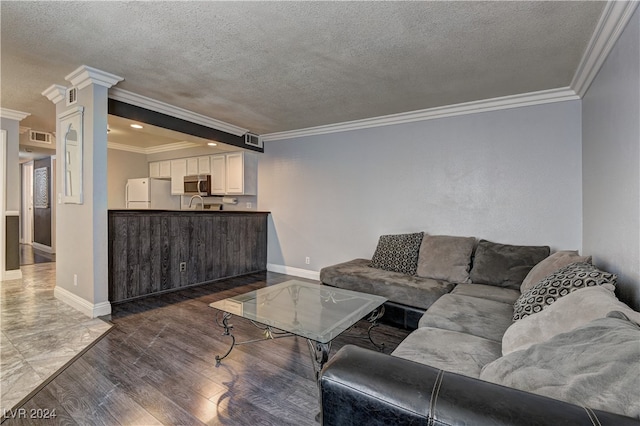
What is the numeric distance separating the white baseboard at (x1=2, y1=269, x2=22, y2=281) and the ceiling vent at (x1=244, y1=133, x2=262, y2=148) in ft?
12.6

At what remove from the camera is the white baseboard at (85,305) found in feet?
9.92

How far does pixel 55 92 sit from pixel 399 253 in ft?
14.0

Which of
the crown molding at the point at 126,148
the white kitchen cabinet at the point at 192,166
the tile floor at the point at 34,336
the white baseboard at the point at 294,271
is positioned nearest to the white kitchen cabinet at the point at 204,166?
the white kitchen cabinet at the point at 192,166

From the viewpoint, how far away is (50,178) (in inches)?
264

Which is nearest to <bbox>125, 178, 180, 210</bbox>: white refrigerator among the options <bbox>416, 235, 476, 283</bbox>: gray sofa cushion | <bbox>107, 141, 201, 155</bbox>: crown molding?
<bbox>107, 141, 201, 155</bbox>: crown molding

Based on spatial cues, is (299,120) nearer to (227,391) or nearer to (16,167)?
(227,391)

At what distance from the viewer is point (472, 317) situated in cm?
198

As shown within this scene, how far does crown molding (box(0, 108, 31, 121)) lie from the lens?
13.7 feet

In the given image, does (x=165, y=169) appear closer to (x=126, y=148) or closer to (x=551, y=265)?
(x=126, y=148)

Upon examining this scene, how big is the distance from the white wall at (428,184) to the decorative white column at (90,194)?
2630mm

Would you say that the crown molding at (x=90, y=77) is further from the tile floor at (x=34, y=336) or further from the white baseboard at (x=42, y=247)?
the white baseboard at (x=42, y=247)

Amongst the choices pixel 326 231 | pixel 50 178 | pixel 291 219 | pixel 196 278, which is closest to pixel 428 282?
pixel 326 231

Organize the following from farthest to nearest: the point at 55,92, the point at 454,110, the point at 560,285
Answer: the point at 454,110 < the point at 55,92 < the point at 560,285

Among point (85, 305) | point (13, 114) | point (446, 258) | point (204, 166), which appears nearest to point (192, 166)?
point (204, 166)
